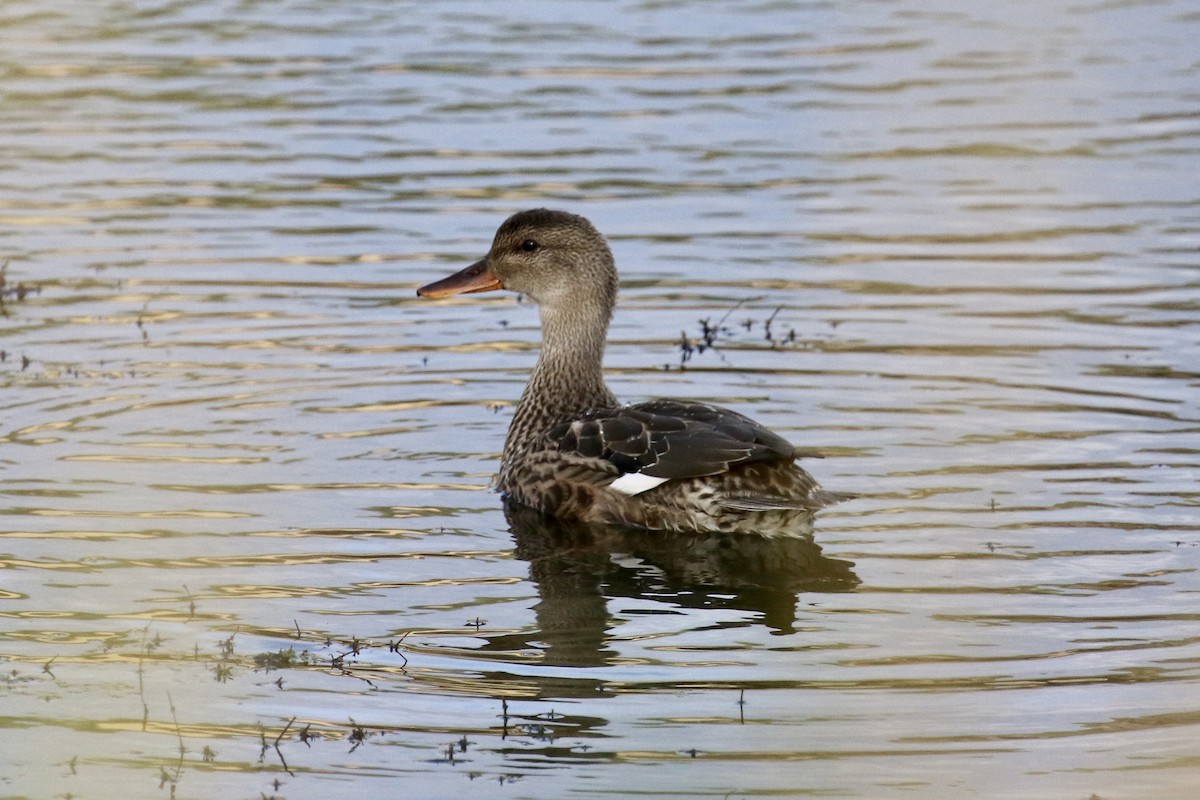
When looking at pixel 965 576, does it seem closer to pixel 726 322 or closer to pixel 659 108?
pixel 726 322

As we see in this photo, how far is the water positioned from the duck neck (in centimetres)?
39

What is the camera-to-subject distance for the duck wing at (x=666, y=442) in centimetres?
859

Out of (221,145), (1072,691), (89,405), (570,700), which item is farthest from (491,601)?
(221,145)

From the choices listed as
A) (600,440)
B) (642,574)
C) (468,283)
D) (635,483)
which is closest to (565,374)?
(468,283)

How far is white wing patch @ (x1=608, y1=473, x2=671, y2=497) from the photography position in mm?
8797

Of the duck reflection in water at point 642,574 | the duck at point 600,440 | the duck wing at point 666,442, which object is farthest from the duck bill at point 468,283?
the duck reflection in water at point 642,574

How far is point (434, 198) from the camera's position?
50.9ft

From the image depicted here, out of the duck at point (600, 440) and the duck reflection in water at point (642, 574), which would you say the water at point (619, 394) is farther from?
the duck at point (600, 440)

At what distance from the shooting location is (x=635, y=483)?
887 centimetres

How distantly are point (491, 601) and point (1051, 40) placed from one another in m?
15.3

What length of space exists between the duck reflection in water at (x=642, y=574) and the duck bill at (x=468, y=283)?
1.63 metres

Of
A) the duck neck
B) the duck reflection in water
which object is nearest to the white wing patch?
the duck reflection in water

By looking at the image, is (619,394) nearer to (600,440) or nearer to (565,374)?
(565,374)

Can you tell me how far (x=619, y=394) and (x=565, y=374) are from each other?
3.04 feet
